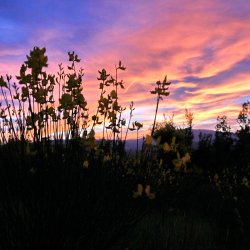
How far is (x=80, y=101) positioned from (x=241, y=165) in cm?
1039

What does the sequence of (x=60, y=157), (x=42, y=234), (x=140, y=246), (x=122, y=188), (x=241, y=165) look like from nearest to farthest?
(x=42, y=234) → (x=60, y=157) → (x=122, y=188) → (x=140, y=246) → (x=241, y=165)

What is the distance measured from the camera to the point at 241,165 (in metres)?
12.8

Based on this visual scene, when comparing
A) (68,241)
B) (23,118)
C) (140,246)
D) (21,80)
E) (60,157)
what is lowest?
(140,246)

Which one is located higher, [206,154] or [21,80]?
[21,80]

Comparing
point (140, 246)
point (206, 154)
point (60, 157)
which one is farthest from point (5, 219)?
point (206, 154)

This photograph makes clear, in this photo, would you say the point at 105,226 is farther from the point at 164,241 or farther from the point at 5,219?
→ the point at 164,241

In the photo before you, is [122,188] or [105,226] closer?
[105,226]

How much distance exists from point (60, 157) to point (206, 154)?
1046cm

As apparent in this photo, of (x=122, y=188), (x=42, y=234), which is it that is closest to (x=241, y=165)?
(x=122, y=188)


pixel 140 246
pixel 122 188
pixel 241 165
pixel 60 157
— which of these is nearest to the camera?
pixel 60 157

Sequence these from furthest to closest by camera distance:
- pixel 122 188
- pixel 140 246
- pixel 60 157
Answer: pixel 140 246 → pixel 122 188 → pixel 60 157

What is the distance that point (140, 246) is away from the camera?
4465 millimetres

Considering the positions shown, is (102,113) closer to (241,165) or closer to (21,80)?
(21,80)

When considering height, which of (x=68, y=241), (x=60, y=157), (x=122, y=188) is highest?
(x=60, y=157)
